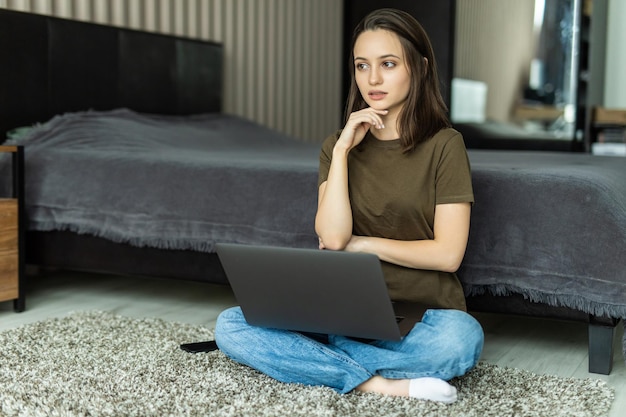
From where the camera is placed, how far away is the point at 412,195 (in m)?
1.53

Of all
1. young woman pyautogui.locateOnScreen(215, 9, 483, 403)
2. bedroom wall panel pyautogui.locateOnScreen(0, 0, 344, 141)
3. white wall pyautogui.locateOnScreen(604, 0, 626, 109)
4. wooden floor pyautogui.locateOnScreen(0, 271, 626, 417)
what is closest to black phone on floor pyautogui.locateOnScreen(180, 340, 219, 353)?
young woman pyautogui.locateOnScreen(215, 9, 483, 403)

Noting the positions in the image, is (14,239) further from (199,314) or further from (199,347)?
(199,347)

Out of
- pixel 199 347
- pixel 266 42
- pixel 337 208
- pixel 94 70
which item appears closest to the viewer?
pixel 337 208

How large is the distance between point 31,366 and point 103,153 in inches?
36.8

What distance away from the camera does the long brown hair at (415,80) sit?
1.51m

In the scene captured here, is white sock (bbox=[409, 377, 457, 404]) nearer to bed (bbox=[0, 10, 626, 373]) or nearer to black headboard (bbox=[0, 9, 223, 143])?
bed (bbox=[0, 10, 626, 373])

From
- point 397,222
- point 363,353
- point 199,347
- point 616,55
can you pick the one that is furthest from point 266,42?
point 363,353

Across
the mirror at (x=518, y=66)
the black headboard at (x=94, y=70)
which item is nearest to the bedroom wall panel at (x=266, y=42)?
the black headboard at (x=94, y=70)

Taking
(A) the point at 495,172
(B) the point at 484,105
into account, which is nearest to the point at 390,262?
(A) the point at 495,172

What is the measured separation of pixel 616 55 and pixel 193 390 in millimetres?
4208

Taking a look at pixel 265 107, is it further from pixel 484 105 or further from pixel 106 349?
pixel 106 349

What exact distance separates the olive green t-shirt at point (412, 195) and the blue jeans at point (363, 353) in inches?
3.0

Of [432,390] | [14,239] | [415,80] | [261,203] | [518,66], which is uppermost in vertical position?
[518,66]

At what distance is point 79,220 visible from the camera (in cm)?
235
